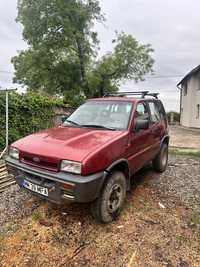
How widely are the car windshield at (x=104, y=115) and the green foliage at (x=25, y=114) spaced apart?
147 inches

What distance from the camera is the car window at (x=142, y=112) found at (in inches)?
162

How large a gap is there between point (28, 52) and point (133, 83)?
10290mm

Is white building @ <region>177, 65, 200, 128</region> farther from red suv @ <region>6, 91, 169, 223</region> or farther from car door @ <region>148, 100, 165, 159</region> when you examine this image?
red suv @ <region>6, 91, 169, 223</region>

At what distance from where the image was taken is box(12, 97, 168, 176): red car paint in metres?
2.85

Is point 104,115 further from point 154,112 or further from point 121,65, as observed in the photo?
point 121,65

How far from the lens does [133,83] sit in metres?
23.3

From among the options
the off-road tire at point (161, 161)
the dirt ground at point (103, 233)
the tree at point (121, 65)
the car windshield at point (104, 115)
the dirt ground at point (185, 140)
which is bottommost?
the dirt ground at point (103, 233)

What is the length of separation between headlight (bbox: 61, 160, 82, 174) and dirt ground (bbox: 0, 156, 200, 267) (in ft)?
3.11

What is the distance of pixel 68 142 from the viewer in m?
3.12

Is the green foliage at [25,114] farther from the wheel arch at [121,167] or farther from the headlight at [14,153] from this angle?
the wheel arch at [121,167]

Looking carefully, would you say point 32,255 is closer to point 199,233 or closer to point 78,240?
point 78,240

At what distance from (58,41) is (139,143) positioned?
17.0 m

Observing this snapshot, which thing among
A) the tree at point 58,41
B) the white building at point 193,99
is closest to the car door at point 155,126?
the tree at point 58,41

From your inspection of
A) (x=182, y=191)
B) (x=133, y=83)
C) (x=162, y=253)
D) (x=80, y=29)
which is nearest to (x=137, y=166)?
(x=182, y=191)
